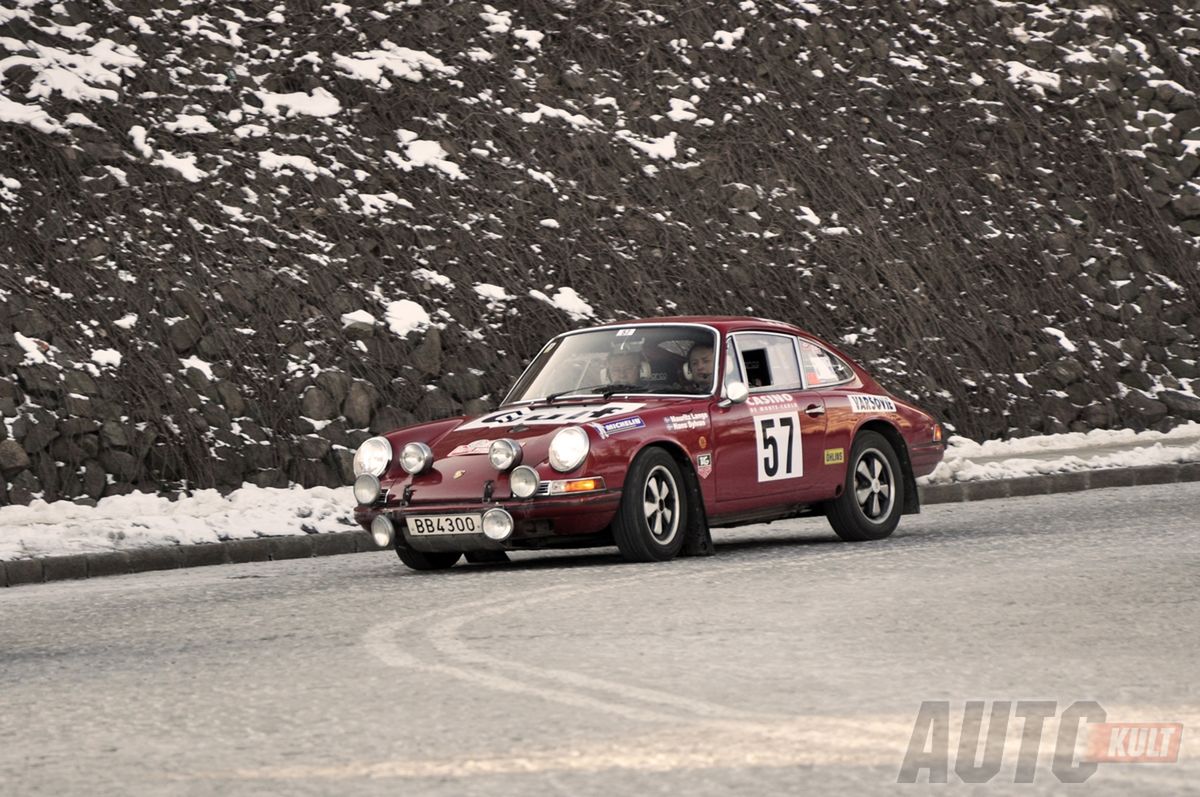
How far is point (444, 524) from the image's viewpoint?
10492 millimetres

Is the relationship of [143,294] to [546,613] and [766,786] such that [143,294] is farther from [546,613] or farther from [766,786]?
[766,786]

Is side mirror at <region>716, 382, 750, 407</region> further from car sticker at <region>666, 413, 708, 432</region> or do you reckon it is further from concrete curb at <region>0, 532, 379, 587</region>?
concrete curb at <region>0, 532, 379, 587</region>

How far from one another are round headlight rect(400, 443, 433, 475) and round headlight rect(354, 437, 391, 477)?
0.22m

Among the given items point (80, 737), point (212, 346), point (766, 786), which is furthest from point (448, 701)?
point (212, 346)

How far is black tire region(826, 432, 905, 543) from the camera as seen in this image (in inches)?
462

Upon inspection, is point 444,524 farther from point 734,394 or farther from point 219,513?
point 219,513

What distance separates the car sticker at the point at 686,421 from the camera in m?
10.7

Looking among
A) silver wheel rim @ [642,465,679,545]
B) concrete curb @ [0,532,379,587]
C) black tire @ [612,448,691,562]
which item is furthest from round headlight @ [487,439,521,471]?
concrete curb @ [0,532,379,587]

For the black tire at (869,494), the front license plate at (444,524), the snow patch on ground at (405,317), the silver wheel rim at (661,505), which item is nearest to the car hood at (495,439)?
the front license plate at (444,524)

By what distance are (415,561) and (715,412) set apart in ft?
6.67

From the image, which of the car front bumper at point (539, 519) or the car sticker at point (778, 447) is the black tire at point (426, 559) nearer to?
the car front bumper at point (539, 519)

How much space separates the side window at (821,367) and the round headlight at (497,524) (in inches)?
102

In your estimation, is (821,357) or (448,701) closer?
(448,701)

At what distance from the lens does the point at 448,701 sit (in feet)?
20.4
